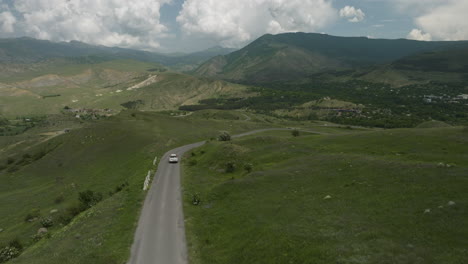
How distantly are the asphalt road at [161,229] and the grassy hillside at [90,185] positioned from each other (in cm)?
125

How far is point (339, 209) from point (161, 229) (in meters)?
19.2

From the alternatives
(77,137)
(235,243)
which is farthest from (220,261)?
(77,137)

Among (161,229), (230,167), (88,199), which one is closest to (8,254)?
(88,199)

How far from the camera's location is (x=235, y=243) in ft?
82.5

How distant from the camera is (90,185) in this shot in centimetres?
6619

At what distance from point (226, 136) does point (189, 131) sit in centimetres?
2957

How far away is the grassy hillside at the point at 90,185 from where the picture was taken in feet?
92.7

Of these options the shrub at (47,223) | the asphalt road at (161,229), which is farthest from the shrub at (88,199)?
the asphalt road at (161,229)

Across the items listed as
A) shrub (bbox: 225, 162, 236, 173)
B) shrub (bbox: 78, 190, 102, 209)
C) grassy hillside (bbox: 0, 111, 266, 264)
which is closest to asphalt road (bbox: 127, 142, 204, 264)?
grassy hillside (bbox: 0, 111, 266, 264)

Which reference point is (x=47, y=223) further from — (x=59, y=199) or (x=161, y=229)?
(x=161, y=229)

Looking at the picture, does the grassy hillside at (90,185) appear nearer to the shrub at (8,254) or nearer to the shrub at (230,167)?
the shrub at (8,254)

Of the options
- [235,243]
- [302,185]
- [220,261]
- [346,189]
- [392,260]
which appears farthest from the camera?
[302,185]

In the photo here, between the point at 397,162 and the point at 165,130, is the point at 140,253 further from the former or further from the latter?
the point at 165,130

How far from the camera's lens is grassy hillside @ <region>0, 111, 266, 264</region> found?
28250 millimetres
